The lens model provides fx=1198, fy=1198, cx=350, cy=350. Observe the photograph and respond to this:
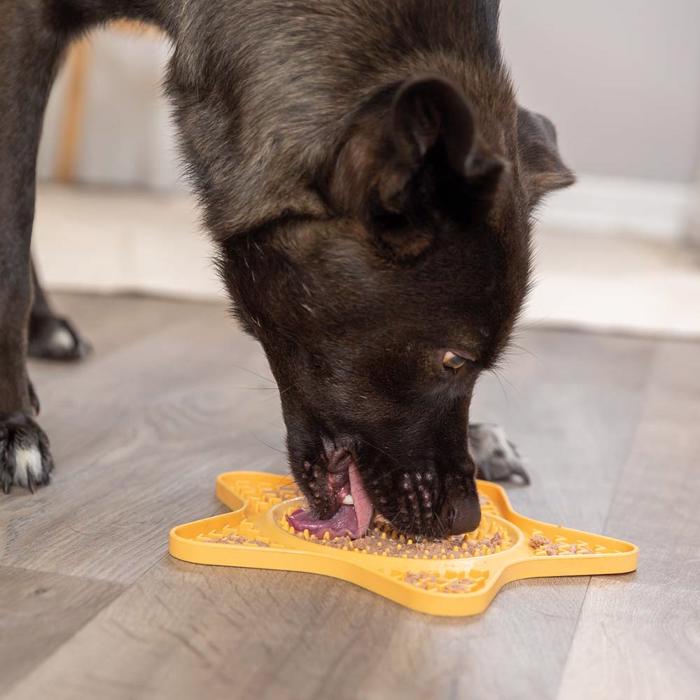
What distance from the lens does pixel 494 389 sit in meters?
3.06

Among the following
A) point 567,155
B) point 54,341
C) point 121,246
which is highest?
point 54,341

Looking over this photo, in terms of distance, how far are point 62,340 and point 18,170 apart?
85cm

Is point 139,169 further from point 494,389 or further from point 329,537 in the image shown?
point 329,537

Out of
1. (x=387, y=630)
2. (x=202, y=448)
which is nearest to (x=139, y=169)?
(x=202, y=448)

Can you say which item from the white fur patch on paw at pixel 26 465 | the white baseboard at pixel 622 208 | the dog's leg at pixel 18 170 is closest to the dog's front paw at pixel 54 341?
the dog's leg at pixel 18 170

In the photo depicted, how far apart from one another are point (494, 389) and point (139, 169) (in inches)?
169

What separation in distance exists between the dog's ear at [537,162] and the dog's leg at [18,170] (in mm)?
906

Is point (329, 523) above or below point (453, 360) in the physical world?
below

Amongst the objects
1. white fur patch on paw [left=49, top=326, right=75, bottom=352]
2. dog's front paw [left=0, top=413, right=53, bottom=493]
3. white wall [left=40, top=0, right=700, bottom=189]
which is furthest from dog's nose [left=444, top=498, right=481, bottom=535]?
white wall [left=40, top=0, right=700, bottom=189]

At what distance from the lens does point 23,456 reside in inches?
82.6

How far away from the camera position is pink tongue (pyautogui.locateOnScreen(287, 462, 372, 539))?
1.90 m

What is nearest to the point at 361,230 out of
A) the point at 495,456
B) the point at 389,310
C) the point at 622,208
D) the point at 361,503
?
the point at 389,310

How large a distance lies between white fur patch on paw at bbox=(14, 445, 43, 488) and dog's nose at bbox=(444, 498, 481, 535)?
74cm

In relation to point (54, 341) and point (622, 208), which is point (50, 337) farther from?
point (622, 208)
